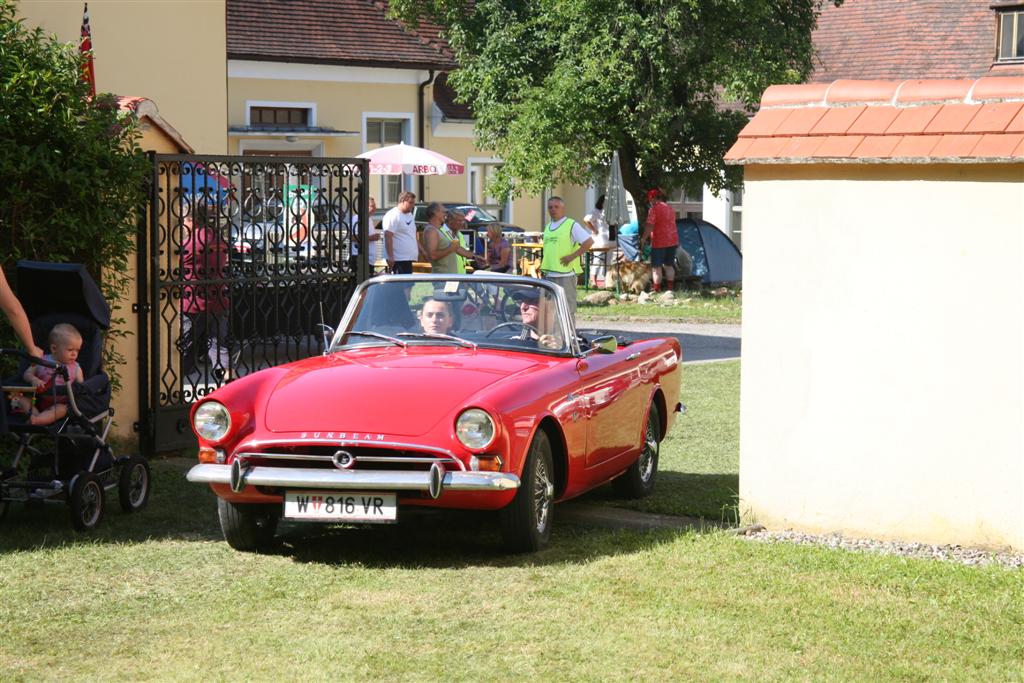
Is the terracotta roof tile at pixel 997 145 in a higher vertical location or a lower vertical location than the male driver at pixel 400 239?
higher

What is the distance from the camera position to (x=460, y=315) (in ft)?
29.6

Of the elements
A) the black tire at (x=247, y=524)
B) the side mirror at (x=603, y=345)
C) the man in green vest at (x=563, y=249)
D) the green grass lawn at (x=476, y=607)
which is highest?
the man in green vest at (x=563, y=249)

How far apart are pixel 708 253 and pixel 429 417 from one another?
24.2m

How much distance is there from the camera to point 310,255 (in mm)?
12898

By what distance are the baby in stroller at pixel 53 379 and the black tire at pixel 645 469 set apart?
3215 mm

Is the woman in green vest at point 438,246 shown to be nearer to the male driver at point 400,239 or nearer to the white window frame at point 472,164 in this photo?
the male driver at point 400,239

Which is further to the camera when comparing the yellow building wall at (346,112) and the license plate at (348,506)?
the yellow building wall at (346,112)

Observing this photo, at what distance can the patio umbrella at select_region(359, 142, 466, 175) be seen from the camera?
28709 mm

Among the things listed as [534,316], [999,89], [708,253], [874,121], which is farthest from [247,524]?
[708,253]

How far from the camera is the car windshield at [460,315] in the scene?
29.3 ft

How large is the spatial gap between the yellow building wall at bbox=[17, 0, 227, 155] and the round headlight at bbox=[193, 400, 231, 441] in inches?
428

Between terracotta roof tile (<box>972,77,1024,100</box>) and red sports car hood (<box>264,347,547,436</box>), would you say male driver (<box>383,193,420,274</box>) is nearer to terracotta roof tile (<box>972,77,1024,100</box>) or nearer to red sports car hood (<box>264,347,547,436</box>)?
red sports car hood (<box>264,347,547,436</box>)

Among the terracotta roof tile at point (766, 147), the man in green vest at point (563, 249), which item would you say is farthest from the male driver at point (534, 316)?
the man in green vest at point (563, 249)

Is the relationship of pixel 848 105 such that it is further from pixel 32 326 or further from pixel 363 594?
pixel 32 326
